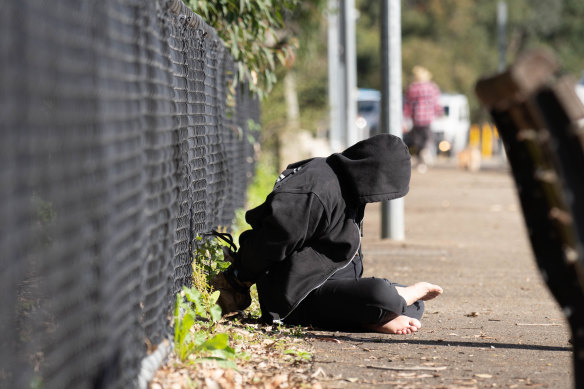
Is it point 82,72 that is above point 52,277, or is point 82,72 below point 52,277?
above

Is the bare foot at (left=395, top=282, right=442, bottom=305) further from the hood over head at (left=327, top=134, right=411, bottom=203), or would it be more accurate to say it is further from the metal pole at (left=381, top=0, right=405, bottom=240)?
the metal pole at (left=381, top=0, right=405, bottom=240)

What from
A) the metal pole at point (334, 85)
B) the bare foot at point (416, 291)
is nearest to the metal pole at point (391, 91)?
the bare foot at point (416, 291)

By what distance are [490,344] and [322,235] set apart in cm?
103

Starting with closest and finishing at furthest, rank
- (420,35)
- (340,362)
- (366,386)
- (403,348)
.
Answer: (366,386), (340,362), (403,348), (420,35)

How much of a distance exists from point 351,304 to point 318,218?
52 centimetres

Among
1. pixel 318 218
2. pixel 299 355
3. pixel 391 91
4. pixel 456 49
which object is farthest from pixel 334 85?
pixel 456 49

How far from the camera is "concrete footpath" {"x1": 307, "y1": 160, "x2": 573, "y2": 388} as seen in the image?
14.8 feet

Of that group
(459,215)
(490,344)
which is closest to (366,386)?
(490,344)

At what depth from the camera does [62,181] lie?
284cm

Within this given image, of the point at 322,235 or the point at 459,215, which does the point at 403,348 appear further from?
the point at 459,215

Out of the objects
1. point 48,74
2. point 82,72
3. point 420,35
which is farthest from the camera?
point 420,35

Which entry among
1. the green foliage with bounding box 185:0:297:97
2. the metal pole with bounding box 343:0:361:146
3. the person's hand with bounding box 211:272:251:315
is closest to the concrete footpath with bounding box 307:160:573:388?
the person's hand with bounding box 211:272:251:315

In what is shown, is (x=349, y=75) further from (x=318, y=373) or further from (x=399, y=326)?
(x=318, y=373)

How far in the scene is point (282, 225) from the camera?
4.99 metres
